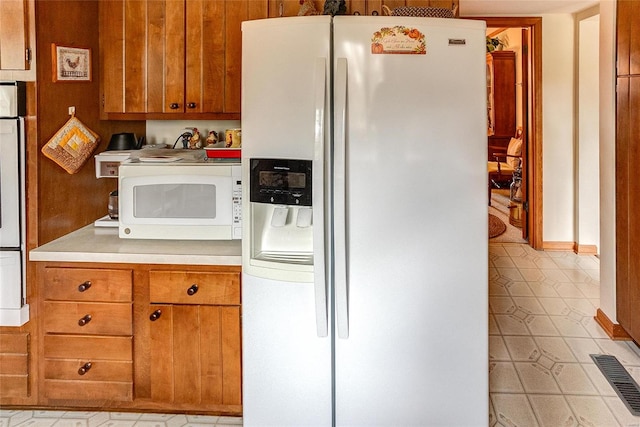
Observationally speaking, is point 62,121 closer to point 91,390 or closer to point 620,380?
point 91,390

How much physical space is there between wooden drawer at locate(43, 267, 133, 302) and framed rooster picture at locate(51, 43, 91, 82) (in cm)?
86

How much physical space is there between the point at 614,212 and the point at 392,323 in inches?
80.3

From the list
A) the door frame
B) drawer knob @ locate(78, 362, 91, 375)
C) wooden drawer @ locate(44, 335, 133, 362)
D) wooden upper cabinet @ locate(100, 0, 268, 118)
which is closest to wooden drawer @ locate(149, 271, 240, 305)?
wooden drawer @ locate(44, 335, 133, 362)

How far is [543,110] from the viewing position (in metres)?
5.00

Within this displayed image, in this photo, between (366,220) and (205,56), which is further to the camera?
(205,56)

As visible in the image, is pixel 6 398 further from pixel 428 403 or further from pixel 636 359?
pixel 636 359

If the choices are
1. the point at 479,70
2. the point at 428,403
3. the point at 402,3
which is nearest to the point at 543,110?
the point at 402,3

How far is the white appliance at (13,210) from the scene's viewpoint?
206cm

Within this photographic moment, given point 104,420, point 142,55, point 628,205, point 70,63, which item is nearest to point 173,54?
point 142,55

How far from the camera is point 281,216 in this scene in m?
1.84

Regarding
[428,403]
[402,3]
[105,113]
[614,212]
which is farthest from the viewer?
[614,212]

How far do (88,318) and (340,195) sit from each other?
1.26 metres

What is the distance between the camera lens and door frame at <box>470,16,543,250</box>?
16.1ft

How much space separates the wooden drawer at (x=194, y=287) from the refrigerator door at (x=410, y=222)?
0.53 m
